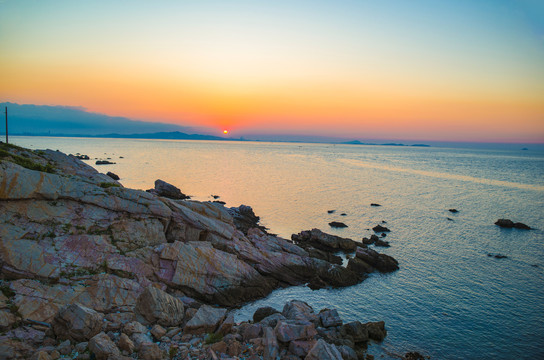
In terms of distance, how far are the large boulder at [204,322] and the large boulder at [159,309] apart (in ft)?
5.06

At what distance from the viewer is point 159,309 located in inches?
696

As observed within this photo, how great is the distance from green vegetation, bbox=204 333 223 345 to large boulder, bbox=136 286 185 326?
271 cm

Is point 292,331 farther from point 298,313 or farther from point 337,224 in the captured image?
point 337,224

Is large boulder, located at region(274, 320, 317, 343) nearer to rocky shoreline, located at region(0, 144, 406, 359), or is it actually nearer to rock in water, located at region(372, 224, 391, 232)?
rocky shoreline, located at region(0, 144, 406, 359)

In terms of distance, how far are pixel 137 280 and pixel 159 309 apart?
4827 millimetres

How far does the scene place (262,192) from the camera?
7800 cm

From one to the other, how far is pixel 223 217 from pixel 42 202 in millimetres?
16185

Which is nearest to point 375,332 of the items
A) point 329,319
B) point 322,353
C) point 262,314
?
point 329,319

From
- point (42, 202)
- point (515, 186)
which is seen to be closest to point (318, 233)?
point (42, 202)

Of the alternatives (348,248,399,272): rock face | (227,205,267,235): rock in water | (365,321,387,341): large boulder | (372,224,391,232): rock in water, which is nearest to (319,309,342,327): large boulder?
(365,321,387,341): large boulder

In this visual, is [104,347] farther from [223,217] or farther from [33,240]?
[223,217]

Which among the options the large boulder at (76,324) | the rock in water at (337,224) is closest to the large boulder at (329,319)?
the large boulder at (76,324)

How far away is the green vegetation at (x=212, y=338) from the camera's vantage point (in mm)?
15938

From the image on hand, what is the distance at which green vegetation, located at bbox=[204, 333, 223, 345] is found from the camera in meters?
15.9
